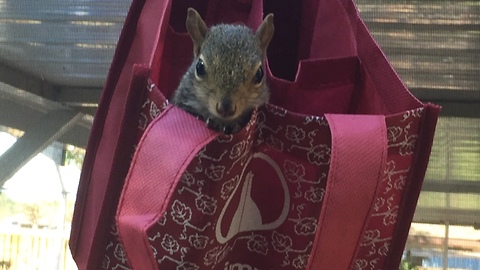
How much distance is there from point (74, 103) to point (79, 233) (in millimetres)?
546

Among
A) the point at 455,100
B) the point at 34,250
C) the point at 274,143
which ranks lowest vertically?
the point at 34,250

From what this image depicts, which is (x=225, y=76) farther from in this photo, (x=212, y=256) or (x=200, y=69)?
(x=212, y=256)

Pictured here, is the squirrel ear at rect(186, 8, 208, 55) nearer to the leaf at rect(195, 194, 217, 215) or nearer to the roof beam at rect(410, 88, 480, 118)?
the leaf at rect(195, 194, 217, 215)

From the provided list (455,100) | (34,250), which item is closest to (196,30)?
(455,100)

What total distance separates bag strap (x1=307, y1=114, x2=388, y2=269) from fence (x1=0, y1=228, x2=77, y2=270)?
3.50 feet

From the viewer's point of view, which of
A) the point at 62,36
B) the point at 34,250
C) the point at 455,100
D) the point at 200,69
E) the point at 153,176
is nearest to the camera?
the point at 153,176

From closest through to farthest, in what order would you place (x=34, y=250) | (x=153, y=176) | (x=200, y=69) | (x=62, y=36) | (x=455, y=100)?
(x=153, y=176) → (x=200, y=69) → (x=62, y=36) → (x=455, y=100) → (x=34, y=250)

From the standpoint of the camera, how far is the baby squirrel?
444 millimetres

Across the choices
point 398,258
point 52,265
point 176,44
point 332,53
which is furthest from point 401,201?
point 52,265

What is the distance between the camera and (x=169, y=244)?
413 millimetres

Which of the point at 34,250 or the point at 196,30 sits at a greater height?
the point at 196,30

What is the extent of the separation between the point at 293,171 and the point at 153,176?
122 mm

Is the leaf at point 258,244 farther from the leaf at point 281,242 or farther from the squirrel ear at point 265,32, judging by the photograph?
the squirrel ear at point 265,32

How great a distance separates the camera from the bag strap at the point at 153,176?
369 mm
